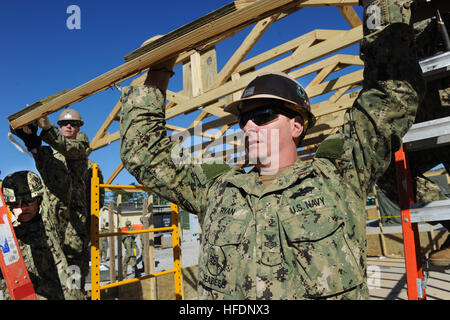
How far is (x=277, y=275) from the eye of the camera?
3.97 feet

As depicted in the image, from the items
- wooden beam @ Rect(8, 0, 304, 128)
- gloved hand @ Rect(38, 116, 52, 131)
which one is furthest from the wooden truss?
gloved hand @ Rect(38, 116, 52, 131)

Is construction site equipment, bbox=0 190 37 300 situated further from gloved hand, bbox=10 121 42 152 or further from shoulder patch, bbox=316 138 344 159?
shoulder patch, bbox=316 138 344 159

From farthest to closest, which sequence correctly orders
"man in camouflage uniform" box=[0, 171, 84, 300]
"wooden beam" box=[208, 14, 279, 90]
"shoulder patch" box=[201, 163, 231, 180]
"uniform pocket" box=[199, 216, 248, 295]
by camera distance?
1. "wooden beam" box=[208, 14, 279, 90]
2. "man in camouflage uniform" box=[0, 171, 84, 300]
3. "shoulder patch" box=[201, 163, 231, 180]
4. "uniform pocket" box=[199, 216, 248, 295]

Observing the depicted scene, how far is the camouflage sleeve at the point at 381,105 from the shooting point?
1.36m

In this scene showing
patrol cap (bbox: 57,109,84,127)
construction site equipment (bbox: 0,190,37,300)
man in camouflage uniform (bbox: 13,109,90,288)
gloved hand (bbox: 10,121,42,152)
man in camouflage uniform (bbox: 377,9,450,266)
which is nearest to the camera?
man in camouflage uniform (bbox: 377,9,450,266)

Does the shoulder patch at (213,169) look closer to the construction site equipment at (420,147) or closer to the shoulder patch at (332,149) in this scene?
the shoulder patch at (332,149)

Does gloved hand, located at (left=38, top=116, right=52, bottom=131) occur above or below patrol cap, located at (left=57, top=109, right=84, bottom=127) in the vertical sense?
below

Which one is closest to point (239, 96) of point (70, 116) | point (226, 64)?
point (226, 64)

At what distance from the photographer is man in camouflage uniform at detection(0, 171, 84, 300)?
292cm

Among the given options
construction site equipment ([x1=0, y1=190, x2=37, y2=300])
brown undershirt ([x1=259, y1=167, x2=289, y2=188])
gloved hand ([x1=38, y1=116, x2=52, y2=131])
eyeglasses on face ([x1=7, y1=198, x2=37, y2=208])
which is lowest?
construction site equipment ([x1=0, y1=190, x2=37, y2=300])

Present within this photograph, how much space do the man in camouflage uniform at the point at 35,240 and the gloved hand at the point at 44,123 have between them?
2.37 feet

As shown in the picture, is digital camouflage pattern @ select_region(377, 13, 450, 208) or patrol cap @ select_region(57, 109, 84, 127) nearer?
digital camouflage pattern @ select_region(377, 13, 450, 208)

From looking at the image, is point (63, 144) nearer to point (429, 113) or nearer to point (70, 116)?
point (70, 116)

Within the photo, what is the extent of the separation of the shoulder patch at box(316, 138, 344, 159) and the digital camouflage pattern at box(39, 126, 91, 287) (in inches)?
108
